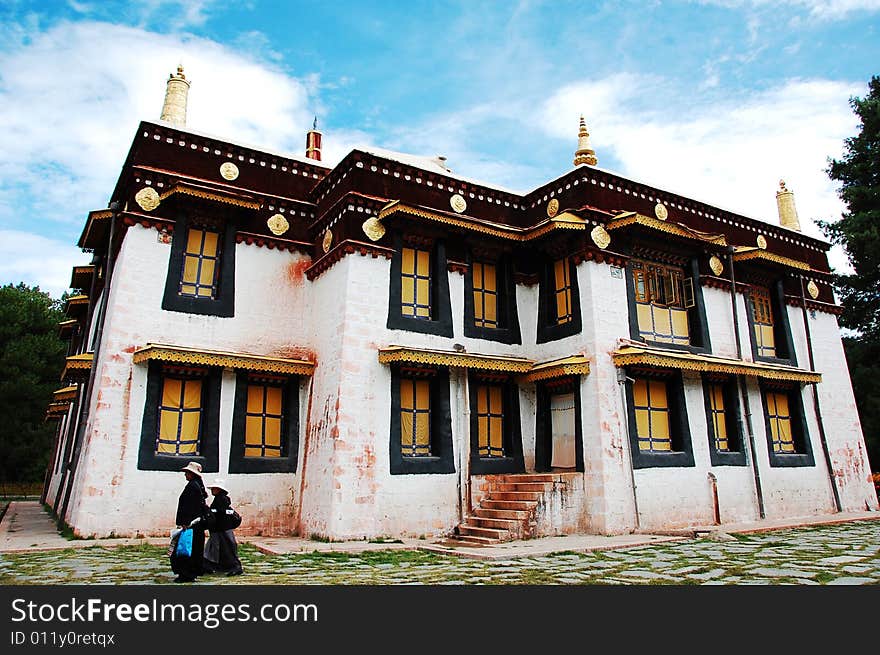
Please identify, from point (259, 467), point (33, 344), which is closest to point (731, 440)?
point (259, 467)

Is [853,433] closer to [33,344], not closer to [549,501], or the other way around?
[549,501]

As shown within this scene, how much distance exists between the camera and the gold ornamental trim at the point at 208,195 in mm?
12602

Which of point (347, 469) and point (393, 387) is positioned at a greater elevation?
point (393, 387)

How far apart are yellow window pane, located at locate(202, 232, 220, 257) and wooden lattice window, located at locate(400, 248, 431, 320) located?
376 centimetres

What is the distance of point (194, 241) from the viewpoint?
525 inches

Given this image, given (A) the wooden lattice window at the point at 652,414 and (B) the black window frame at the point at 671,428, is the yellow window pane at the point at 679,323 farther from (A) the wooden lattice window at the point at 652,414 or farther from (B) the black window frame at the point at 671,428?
(A) the wooden lattice window at the point at 652,414

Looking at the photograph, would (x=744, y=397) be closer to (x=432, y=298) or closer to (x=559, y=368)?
(x=559, y=368)

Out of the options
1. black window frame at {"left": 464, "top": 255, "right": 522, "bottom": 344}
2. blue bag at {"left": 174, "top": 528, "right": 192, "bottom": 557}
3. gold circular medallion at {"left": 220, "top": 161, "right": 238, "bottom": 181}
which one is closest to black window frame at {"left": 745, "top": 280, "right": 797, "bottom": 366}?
black window frame at {"left": 464, "top": 255, "right": 522, "bottom": 344}

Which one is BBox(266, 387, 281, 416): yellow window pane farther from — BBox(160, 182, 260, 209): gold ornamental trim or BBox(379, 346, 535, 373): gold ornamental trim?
BBox(160, 182, 260, 209): gold ornamental trim

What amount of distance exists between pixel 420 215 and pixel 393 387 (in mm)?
3369

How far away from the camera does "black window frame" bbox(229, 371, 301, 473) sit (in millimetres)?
12664

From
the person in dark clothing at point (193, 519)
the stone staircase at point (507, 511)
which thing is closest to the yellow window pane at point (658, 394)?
the stone staircase at point (507, 511)

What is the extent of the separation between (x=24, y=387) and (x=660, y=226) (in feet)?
94.8

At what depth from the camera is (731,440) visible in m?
15.0
